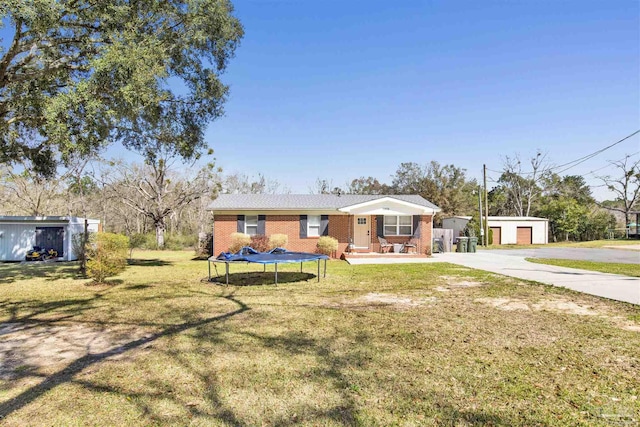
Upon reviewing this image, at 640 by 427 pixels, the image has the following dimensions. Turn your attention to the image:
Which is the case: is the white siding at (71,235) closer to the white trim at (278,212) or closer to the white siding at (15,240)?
the white siding at (15,240)

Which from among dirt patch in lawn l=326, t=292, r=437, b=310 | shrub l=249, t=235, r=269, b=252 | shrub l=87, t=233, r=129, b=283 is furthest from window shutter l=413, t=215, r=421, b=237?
shrub l=87, t=233, r=129, b=283

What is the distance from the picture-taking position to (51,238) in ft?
63.7

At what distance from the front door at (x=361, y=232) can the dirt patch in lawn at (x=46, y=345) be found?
1518 cm

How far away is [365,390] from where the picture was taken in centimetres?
387

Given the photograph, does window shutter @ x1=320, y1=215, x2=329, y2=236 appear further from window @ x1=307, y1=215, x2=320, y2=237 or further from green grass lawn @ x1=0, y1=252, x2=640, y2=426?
green grass lawn @ x1=0, y1=252, x2=640, y2=426

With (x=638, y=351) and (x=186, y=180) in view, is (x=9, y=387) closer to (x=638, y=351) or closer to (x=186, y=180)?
(x=638, y=351)

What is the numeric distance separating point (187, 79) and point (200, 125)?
5.68 feet

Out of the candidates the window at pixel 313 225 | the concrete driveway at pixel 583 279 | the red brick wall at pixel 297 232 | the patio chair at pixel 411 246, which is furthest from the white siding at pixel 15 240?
the concrete driveway at pixel 583 279

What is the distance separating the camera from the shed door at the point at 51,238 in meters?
19.0

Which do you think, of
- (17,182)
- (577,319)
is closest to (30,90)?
(577,319)

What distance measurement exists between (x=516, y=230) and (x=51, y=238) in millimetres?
34920

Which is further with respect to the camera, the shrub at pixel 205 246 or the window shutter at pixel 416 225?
the shrub at pixel 205 246

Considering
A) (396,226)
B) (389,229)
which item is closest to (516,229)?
(396,226)

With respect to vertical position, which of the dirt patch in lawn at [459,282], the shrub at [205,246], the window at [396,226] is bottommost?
the dirt patch in lawn at [459,282]
